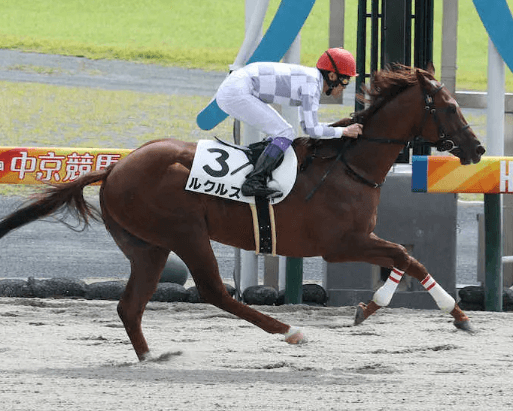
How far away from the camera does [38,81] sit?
24.0 metres

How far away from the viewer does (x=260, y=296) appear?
26.0ft

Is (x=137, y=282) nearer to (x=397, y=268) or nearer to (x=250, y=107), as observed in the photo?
(x=250, y=107)

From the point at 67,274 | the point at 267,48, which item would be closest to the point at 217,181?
the point at 267,48

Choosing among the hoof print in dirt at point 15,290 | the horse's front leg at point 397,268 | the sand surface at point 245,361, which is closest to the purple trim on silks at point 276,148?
the horse's front leg at point 397,268

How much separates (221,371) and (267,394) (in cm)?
69

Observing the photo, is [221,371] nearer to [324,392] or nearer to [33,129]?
[324,392]

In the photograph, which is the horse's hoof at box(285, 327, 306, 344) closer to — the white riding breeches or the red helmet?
the white riding breeches

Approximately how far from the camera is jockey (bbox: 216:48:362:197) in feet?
19.3

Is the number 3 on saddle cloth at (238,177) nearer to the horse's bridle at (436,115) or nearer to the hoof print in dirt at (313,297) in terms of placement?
the horse's bridle at (436,115)

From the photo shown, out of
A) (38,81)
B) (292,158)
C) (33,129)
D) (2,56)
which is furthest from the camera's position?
(2,56)

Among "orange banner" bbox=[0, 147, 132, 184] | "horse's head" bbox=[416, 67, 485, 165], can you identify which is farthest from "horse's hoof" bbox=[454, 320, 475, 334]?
"orange banner" bbox=[0, 147, 132, 184]

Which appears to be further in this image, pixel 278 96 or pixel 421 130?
pixel 421 130

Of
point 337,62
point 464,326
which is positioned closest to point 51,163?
point 337,62

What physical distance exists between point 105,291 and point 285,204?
2.62m
